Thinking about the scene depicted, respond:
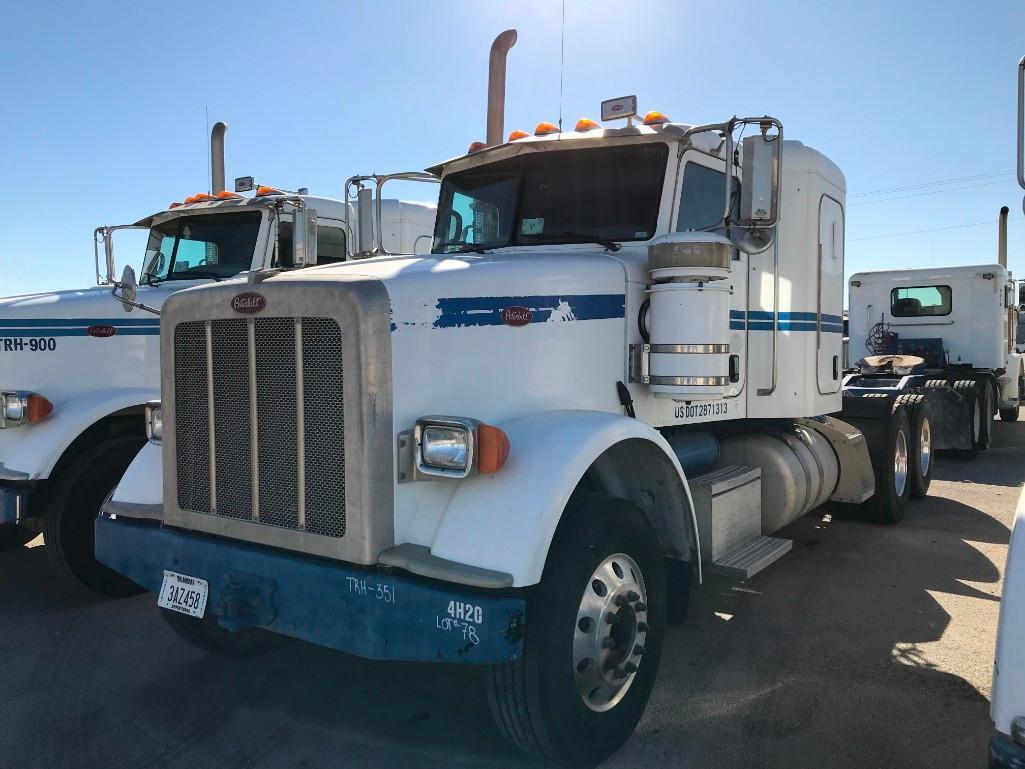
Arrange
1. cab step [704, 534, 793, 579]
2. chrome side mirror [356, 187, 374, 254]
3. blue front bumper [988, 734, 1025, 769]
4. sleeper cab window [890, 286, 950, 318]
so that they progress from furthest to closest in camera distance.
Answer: sleeper cab window [890, 286, 950, 318], chrome side mirror [356, 187, 374, 254], cab step [704, 534, 793, 579], blue front bumper [988, 734, 1025, 769]

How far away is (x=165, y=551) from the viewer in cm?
329

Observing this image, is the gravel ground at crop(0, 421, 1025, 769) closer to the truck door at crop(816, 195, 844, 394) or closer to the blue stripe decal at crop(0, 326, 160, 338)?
the truck door at crop(816, 195, 844, 394)

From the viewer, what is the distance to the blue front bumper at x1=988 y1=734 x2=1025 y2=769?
2041mm

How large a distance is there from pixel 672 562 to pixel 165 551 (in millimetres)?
2290

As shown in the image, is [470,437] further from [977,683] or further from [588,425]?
[977,683]

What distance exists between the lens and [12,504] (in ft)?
15.5

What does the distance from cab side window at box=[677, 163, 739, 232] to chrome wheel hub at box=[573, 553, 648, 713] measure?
194 centimetres

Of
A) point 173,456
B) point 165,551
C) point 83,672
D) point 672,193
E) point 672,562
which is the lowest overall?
point 83,672

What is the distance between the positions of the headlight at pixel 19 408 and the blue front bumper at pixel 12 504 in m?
0.46

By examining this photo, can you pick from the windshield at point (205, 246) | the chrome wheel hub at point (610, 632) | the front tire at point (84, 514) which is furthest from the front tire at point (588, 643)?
the windshield at point (205, 246)

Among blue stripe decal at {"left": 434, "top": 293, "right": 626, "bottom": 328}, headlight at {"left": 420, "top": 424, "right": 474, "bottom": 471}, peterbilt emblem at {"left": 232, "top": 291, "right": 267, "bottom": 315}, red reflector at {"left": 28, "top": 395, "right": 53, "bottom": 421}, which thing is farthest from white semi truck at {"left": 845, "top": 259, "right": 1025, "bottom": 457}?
peterbilt emblem at {"left": 232, "top": 291, "right": 267, "bottom": 315}

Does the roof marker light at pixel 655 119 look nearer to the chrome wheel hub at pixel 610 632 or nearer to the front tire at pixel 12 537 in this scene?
the chrome wheel hub at pixel 610 632

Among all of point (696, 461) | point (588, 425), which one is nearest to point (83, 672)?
point (588, 425)

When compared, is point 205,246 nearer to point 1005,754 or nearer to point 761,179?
point 761,179
